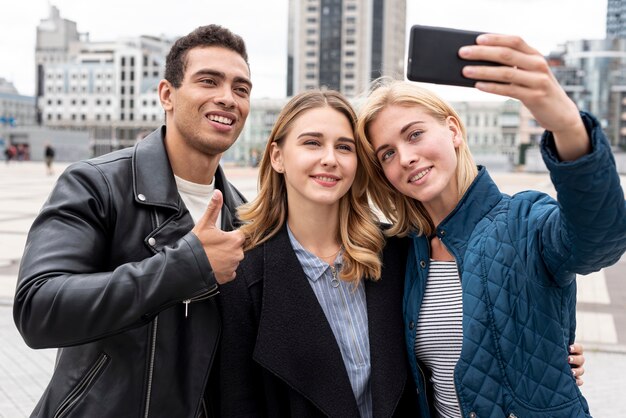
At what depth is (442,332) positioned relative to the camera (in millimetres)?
2289

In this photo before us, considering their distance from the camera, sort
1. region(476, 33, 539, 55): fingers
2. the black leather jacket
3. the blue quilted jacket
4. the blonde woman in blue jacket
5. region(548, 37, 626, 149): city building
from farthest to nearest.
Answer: region(548, 37, 626, 149): city building
the blue quilted jacket
the black leather jacket
the blonde woman in blue jacket
region(476, 33, 539, 55): fingers

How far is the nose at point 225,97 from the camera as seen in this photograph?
2627 mm

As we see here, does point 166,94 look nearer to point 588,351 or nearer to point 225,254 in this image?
point 225,254

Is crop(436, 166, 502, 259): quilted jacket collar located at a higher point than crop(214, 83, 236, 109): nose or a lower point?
lower

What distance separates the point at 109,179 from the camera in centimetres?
225

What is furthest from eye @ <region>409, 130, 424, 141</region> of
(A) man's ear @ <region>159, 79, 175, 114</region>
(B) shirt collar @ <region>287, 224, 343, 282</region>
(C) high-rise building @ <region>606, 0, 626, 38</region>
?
(C) high-rise building @ <region>606, 0, 626, 38</region>

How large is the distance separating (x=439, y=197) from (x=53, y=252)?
4.47ft

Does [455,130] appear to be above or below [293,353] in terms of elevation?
above

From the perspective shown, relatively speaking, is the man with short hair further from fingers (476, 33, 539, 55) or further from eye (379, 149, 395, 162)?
fingers (476, 33, 539, 55)

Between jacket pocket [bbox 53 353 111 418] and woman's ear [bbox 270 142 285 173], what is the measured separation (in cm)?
102

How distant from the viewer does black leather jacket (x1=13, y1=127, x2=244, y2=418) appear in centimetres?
182

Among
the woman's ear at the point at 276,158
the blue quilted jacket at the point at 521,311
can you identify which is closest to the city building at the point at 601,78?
the woman's ear at the point at 276,158

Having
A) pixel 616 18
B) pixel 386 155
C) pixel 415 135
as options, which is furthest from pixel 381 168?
pixel 616 18

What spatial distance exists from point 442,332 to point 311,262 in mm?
582
